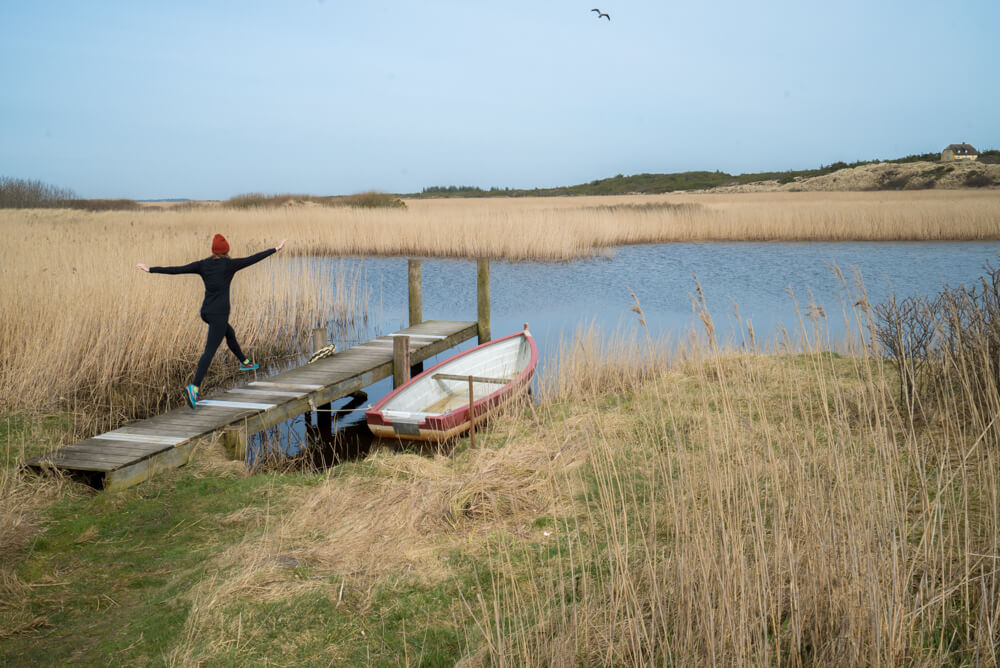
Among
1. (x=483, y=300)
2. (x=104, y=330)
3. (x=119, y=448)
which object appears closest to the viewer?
(x=119, y=448)

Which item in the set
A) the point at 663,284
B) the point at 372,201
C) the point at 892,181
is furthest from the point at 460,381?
the point at 892,181

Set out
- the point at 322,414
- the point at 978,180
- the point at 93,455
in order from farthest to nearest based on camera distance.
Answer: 1. the point at 978,180
2. the point at 322,414
3. the point at 93,455

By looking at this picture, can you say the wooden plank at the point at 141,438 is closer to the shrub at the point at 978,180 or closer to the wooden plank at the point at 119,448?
the wooden plank at the point at 119,448

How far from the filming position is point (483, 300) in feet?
38.2

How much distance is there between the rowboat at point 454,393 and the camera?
7.16 meters

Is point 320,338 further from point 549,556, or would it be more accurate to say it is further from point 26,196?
point 26,196

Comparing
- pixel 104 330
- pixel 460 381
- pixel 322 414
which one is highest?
pixel 104 330

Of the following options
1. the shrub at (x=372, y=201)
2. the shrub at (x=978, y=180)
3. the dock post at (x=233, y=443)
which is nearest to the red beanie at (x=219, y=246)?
the dock post at (x=233, y=443)

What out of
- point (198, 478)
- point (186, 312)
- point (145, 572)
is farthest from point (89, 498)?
point (186, 312)

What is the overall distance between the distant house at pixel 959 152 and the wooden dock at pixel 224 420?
2101 inches

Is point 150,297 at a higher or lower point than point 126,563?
higher

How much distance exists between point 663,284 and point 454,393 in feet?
30.1

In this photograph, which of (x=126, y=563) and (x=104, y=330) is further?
(x=104, y=330)

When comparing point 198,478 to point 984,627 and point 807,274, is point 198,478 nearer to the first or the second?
point 984,627
